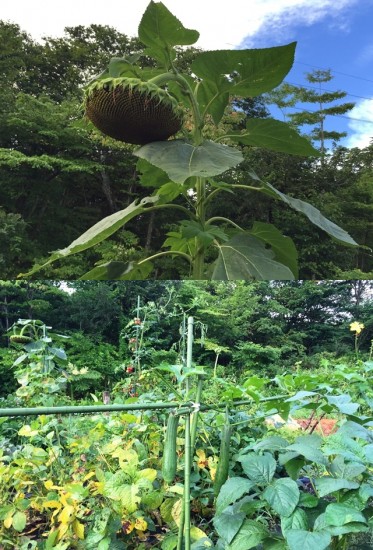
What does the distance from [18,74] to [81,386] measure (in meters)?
12.0

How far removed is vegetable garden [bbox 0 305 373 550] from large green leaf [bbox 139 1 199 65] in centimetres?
50

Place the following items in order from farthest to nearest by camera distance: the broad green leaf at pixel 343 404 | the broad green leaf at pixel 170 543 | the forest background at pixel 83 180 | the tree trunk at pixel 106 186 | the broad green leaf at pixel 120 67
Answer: the tree trunk at pixel 106 186
the forest background at pixel 83 180
the broad green leaf at pixel 120 67
the broad green leaf at pixel 170 543
the broad green leaf at pixel 343 404

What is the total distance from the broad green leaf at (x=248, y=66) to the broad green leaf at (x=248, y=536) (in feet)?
2.38

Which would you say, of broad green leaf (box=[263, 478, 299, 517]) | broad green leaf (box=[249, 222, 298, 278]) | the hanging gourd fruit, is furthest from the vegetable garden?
the hanging gourd fruit

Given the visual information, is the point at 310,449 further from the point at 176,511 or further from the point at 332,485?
the point at 176,511

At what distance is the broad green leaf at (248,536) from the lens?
686 mm

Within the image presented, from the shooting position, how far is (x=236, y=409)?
989 mm

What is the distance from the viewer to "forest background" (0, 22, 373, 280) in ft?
32.9

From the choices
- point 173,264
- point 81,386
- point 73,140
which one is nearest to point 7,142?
point 73,140

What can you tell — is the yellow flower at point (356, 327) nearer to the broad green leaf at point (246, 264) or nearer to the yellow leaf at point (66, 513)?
the broad green leaf at point (246, 264)

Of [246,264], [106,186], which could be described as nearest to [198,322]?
[246,264]

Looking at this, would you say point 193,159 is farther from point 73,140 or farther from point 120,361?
point 73,140

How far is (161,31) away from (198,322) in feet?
1.77

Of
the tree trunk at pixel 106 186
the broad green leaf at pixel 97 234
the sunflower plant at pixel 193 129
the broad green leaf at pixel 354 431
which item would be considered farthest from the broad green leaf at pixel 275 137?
the tree trunk at pixel 106 186
